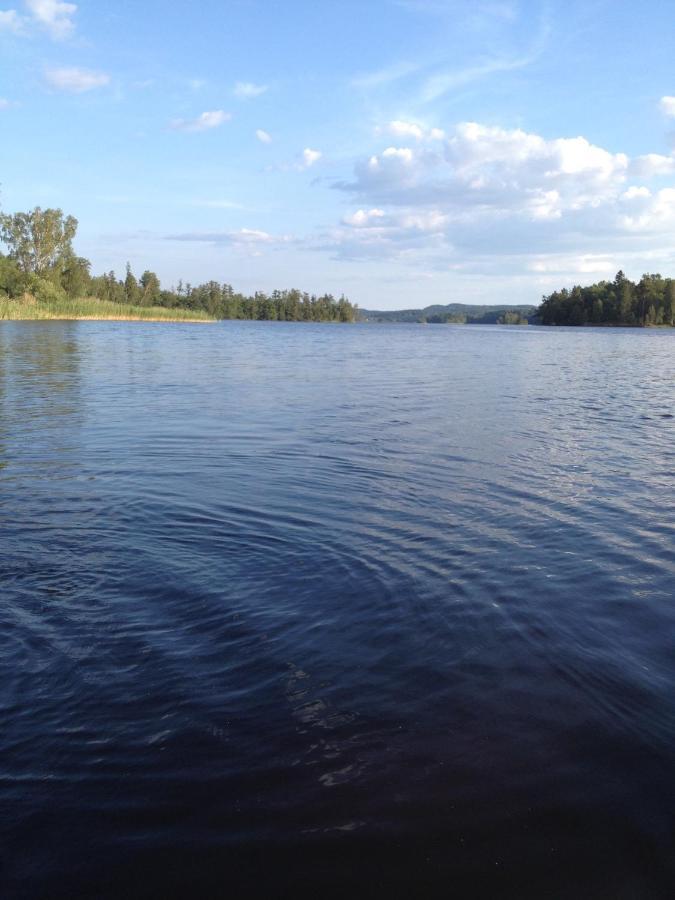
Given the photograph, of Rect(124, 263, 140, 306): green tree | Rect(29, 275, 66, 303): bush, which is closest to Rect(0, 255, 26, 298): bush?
Rect(29, 275, 66, 303): bush

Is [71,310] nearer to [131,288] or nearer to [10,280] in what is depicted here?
[10,280]

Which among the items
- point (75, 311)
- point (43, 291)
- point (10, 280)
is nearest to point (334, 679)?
point (43, 291)

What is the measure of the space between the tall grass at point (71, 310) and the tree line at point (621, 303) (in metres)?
118

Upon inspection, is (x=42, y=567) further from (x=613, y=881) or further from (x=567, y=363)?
(x=567, y=363)

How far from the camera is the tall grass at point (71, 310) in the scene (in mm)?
79062

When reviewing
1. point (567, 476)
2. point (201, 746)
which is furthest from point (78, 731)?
point (567, 476)

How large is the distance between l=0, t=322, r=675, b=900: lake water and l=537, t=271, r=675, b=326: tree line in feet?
583

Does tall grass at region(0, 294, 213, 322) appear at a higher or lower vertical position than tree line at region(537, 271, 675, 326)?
lower

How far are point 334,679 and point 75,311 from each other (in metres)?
95.1

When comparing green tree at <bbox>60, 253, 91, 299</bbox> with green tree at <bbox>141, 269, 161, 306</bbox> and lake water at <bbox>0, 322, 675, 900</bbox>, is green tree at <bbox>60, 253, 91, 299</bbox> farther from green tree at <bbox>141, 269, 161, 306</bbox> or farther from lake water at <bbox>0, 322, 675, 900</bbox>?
lake water at <bbox>0, 322, 675, 900</bbox>

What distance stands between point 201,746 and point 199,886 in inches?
41.0

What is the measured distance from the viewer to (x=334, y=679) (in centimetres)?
514

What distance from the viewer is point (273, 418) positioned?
18.0 metres

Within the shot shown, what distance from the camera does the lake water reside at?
11.5 feet
